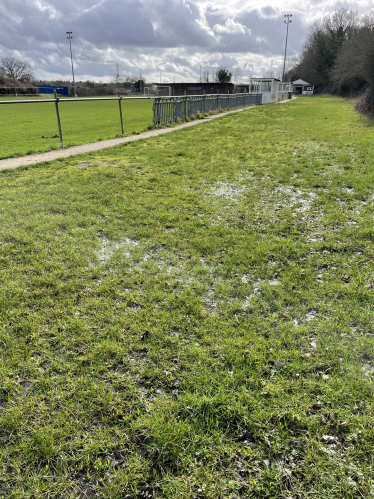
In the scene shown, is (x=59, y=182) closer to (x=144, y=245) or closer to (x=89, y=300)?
(x=144, y=245)

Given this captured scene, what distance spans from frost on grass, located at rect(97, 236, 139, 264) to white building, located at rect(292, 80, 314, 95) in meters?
84.0

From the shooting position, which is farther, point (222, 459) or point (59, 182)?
point (59, 182)

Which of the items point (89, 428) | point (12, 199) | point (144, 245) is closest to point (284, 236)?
point (144, 245)

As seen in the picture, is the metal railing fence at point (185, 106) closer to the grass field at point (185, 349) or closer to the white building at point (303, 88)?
the grass field at point (185, 349)

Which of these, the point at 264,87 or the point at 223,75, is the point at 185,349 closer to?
the point at 264,87

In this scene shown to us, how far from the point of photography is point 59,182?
7242mm

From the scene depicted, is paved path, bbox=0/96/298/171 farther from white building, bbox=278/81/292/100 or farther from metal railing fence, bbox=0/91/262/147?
white building, bbox=278/81/292/100

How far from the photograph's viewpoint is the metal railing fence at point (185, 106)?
652 inches

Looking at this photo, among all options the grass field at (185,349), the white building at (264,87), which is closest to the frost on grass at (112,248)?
the grass field at (185,349)

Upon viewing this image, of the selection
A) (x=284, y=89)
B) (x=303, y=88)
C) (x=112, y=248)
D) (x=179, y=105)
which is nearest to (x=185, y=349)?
(x=112, y=248)

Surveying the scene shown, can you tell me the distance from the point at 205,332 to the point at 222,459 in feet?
3.65

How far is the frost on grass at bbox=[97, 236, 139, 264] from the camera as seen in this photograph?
432 centimetres

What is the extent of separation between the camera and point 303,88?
78.0 m

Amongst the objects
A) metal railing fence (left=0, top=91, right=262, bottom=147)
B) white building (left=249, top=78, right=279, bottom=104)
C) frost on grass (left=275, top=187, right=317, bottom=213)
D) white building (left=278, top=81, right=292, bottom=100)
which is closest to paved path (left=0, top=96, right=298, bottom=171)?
metal railing fence (left=0, top=91, right=262, bottom=147)
